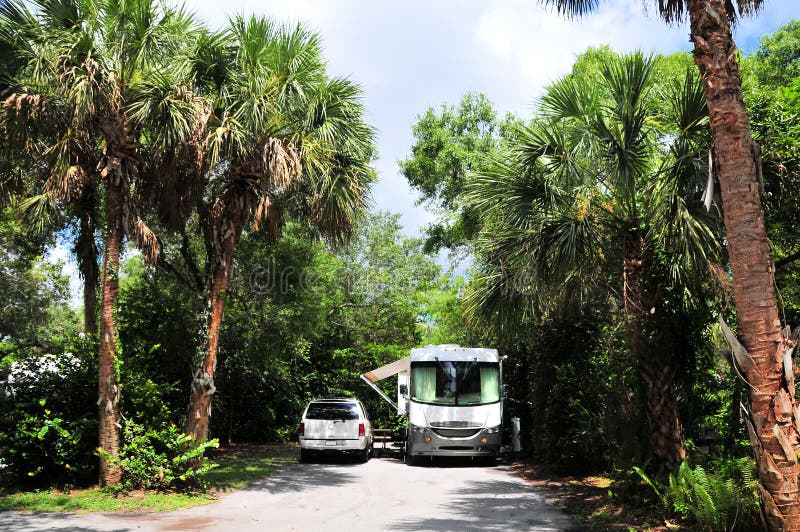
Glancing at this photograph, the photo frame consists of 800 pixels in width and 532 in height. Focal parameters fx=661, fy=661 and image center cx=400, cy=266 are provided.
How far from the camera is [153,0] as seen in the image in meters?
11.3

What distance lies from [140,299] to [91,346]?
428 centimetres

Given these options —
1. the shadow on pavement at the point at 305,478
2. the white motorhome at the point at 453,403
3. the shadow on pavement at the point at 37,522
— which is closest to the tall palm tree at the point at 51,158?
the shadow on pavement at the point at 37,522

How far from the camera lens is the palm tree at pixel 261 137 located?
11797 mm

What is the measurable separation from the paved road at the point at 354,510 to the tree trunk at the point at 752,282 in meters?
3.34

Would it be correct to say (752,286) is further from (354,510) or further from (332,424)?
(332,424)

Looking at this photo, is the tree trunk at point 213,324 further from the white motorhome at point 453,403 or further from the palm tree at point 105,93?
the white motorhome at point 453,403

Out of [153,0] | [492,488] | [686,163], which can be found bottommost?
[492,488]

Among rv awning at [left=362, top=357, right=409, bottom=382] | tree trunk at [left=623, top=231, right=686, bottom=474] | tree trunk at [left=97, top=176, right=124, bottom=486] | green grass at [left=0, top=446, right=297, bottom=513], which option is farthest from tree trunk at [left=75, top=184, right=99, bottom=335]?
tree trunk at [left=623, top=231, right=686, bottom=474]

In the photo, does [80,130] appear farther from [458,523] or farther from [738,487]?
[738,487]

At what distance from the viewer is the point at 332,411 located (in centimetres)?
1730

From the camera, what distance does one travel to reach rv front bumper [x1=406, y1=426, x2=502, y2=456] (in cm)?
1655

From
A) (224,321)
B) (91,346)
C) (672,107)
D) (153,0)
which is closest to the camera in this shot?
(672,107)

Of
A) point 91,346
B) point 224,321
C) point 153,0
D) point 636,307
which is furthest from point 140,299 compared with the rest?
point 636,307

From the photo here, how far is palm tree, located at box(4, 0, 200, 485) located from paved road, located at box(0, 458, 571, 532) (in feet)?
6.87
